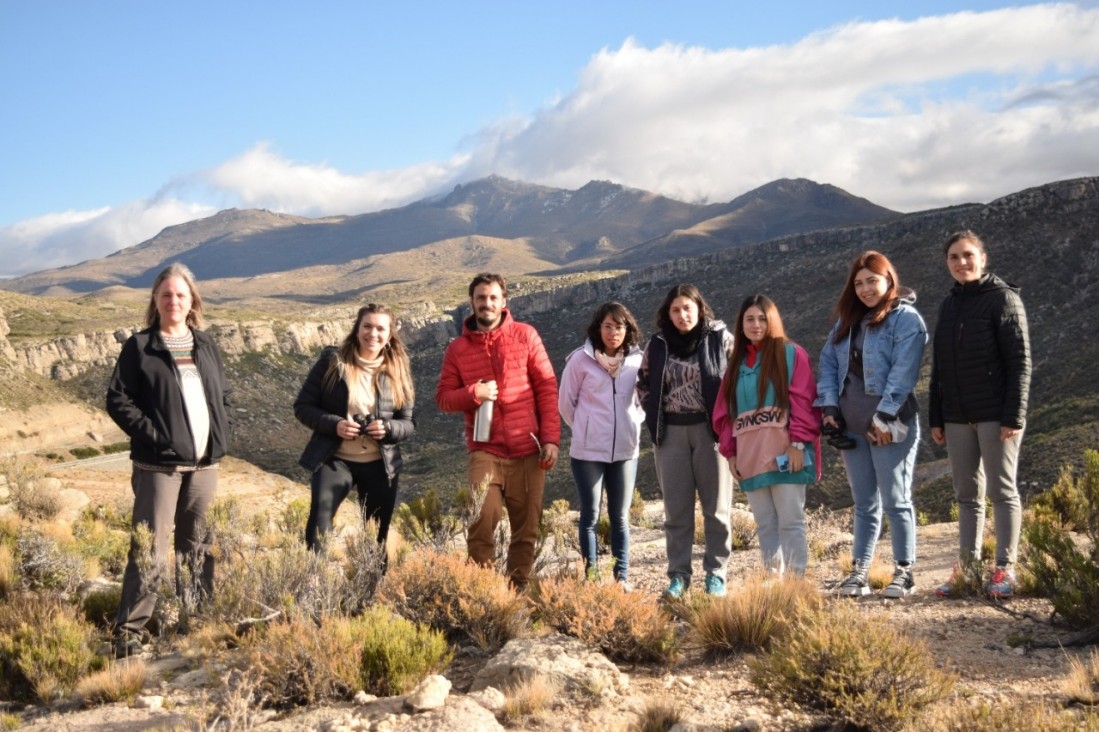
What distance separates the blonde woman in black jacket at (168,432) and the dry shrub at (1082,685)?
14.2ft

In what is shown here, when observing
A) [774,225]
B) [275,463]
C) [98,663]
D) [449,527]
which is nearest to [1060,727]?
[449,527]

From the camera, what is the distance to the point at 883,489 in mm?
5414

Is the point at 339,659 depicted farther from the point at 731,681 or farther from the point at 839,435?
the point at 839,435

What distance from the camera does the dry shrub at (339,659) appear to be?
3854mm

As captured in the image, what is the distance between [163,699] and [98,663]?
2.48ft

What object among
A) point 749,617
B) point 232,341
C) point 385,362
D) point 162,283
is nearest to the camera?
point 749,617

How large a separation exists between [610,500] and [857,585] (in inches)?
66.0

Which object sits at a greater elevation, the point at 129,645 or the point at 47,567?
the point at 129,645

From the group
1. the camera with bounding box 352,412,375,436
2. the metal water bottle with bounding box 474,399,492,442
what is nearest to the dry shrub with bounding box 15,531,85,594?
the camera with bounding box 352,412,375,436

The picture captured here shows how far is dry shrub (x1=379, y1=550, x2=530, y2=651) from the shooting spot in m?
4.60

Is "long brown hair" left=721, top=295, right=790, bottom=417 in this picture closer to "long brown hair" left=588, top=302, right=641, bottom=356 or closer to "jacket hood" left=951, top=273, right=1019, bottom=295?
"long brown hair" left=588, top=302, right=641, bottom=356

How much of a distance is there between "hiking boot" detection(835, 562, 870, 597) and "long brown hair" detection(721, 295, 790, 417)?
1239 millimetres

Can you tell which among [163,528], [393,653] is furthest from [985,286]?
[163,528]

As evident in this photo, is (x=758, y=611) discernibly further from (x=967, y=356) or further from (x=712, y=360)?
(x=967, y=356)
